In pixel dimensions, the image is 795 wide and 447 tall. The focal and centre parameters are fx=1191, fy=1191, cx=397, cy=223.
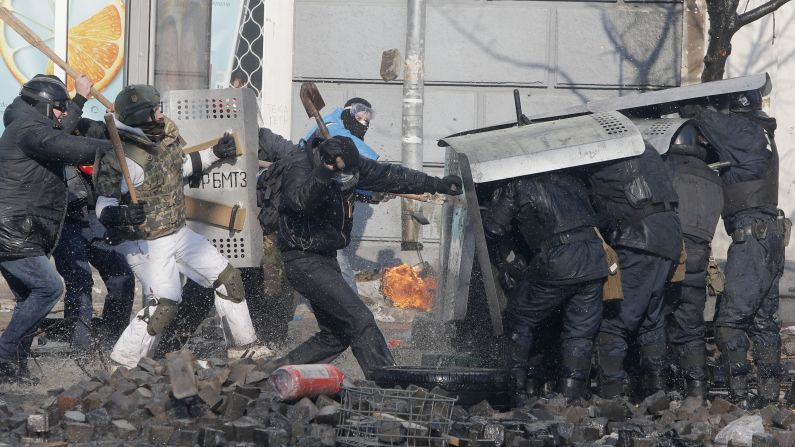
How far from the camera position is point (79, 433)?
19.4 feet

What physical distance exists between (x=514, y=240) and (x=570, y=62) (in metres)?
5.67

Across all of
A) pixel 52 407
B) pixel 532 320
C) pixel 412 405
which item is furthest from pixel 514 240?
pixel 52 407

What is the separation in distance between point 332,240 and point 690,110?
8.37 ft

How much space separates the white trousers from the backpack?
42 cm

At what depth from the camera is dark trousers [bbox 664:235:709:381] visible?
7.73 meters

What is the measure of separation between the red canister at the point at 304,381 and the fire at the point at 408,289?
5.27 meters

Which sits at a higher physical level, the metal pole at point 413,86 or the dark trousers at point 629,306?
the metal pole at point 413,86

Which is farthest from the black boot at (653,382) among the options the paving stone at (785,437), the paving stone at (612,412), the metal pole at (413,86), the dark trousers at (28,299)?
the metal pole at (413,86)

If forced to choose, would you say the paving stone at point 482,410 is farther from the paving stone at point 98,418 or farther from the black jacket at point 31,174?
the black jacket at point 31,174

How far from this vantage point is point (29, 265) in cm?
768

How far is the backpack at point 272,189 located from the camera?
7250mm

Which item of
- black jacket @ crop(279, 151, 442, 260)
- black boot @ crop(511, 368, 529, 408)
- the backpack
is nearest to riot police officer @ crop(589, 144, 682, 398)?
black boot @ crop(511, 368, 529, 408)

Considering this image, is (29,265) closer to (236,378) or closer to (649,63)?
(236,378)

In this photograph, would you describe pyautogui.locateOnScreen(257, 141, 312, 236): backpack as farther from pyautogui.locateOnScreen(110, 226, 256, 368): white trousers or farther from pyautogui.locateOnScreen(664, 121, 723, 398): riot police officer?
pyautogui.locateOnScreen(664, 121, 723, 398): riot police officer
